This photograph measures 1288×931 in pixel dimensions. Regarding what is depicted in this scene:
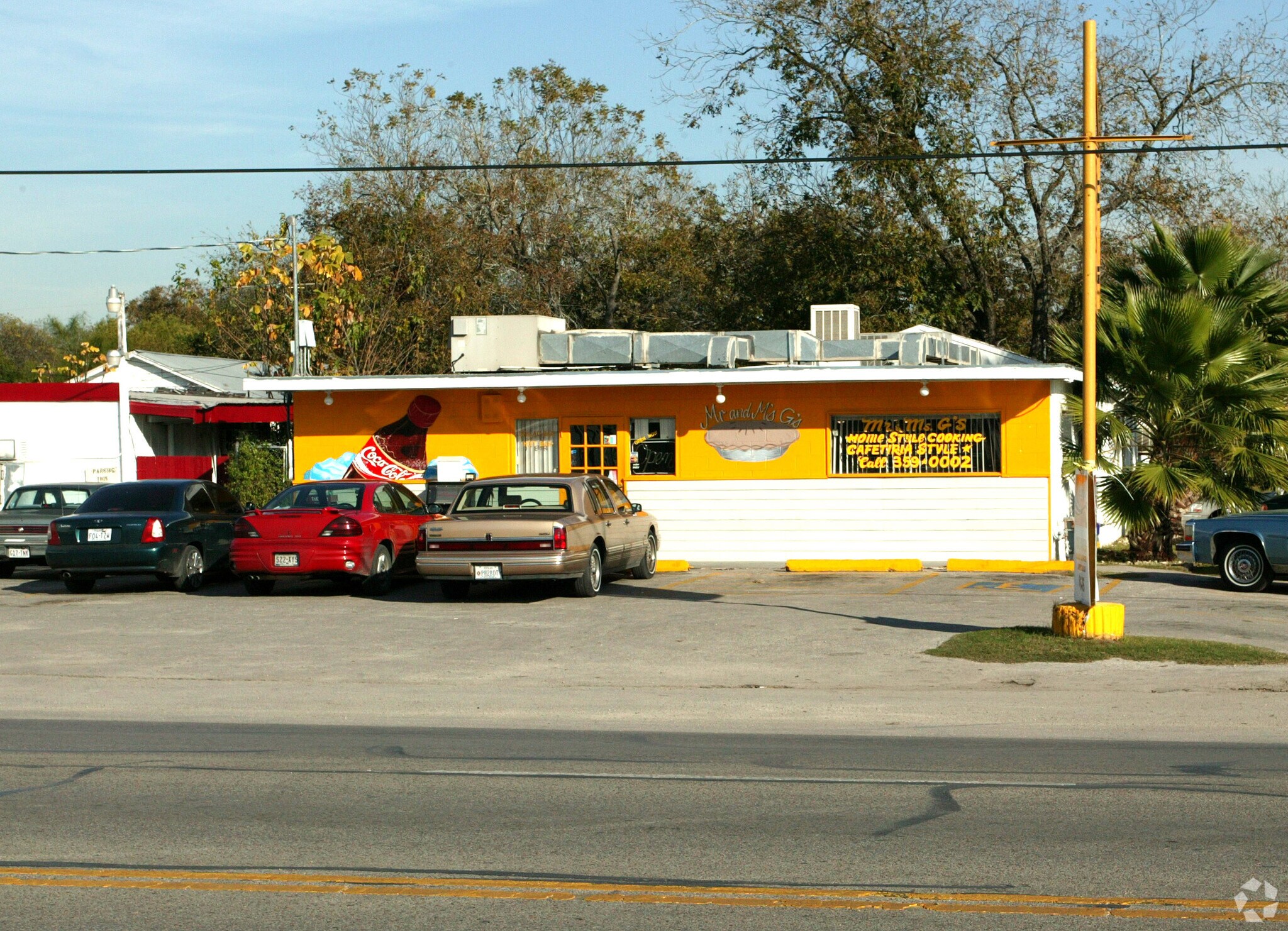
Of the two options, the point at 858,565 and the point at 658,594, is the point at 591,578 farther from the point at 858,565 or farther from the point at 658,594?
the point at 858,565

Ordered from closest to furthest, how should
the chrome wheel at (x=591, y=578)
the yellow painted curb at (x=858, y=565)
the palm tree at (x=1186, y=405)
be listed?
the chrome wheel at (x=591, y=578), the palm tree at (x=1186, y=405), the yellow painted curb at (x=858, y=565)

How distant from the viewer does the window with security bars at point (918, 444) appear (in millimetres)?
22484

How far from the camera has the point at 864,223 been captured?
116ft

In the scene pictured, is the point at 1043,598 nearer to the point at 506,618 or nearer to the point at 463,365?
the point at 506,618

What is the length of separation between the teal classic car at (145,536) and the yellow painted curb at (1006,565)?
11.0 m

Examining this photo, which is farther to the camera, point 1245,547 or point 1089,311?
point 1245,547

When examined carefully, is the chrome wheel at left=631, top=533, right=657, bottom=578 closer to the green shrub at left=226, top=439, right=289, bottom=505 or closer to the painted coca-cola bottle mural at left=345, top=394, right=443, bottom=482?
the painted coca-cola bottle mural at left=345, top=394, right=443, bottom=482

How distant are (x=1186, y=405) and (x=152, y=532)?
50.4 feet

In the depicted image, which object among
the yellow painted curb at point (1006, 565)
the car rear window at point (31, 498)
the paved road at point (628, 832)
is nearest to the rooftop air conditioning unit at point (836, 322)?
the yellow painted curb at point (1006, 565)

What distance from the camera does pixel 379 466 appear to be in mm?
24422

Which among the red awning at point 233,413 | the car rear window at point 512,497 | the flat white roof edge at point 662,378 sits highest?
the red awning at point 233,413

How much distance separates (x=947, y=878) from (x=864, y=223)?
3052 cm

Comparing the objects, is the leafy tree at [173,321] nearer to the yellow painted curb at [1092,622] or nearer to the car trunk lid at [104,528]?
the car trunk lid at [104,528]

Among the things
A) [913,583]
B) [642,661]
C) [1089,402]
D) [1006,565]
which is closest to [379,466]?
[913,583]
